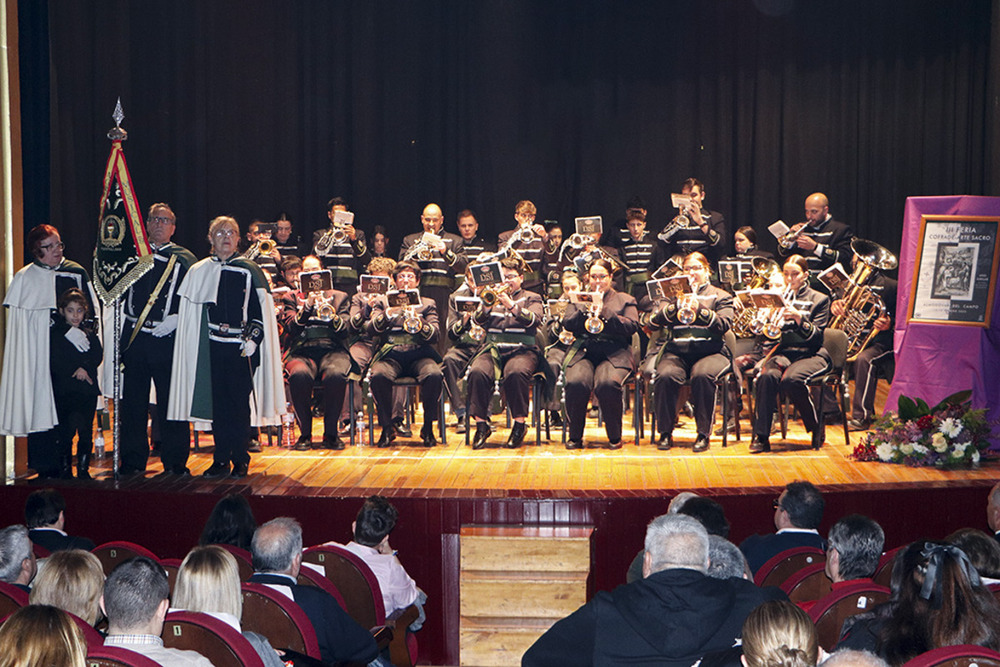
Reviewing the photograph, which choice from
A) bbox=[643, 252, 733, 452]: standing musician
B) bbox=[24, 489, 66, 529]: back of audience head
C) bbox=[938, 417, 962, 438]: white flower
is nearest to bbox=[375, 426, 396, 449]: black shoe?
bbox=[643, 252, 733, 452]: standing musician

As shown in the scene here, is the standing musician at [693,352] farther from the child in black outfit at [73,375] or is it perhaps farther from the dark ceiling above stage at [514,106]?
the child in black outfit at [73,375]

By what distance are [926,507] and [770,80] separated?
19.6 feet

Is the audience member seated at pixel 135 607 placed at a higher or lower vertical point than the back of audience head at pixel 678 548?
lower

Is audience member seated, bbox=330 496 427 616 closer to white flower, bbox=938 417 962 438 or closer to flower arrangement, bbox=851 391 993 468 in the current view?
flower arrangement, bbox=851 391 993 468

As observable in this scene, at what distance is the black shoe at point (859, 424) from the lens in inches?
324

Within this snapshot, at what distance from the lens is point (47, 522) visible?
15.2 ft

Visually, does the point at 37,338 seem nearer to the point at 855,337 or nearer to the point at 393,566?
the point at 393,566

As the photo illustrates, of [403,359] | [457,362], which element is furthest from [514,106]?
[403,359]

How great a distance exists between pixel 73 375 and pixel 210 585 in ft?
12.8

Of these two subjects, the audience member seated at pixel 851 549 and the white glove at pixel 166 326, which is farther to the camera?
the white glove at pixel 166 326

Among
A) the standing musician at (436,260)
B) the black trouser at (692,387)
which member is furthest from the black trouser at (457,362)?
the black trouser at (692,387)

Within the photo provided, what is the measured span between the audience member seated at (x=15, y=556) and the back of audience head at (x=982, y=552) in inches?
119

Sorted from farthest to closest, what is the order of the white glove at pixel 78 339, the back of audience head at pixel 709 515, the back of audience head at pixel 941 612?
the white glove at pixel 78 339
the back of audience head at pixel 709 515
the back of audience head at pixel 941 612

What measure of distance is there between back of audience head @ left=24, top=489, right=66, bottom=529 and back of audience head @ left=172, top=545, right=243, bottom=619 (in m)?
1.82
